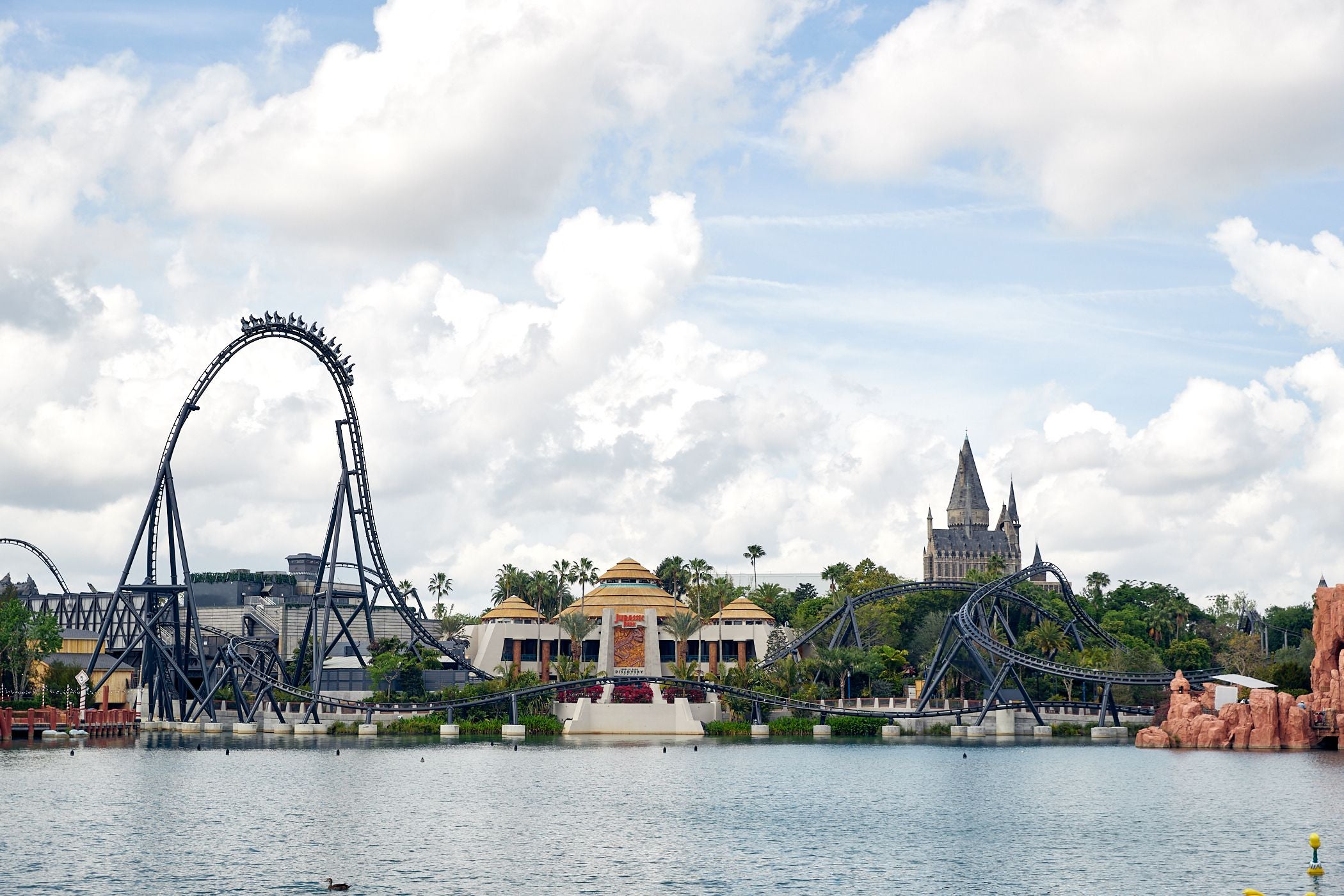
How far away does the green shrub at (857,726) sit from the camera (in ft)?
348

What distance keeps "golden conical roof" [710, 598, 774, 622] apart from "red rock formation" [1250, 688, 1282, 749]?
54533 millimetres

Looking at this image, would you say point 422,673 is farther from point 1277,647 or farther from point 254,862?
point 1277,647

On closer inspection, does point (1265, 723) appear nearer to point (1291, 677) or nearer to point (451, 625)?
point (1291, 677)

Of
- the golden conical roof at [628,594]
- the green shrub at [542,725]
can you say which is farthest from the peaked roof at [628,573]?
the green shrub at [542,725]

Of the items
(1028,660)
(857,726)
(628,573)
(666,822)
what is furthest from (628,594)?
(666,822)

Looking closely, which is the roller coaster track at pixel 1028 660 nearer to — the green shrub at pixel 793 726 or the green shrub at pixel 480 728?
the green shrub at pixel 793 726

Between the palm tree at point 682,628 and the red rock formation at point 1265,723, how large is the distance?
164 feet

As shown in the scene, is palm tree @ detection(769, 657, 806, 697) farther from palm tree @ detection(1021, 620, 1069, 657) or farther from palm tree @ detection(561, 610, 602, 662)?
palm tree @ detection(561, 610, 602, 662)

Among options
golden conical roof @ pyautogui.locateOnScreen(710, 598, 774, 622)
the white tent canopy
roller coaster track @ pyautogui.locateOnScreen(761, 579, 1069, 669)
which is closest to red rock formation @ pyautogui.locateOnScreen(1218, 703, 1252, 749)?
the white tent canopy

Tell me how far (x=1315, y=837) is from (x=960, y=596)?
112 meters

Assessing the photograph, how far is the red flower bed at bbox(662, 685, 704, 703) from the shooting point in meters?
114

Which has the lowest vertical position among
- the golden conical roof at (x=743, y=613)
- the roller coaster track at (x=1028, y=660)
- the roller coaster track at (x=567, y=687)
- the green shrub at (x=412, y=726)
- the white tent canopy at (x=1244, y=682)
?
the green shrub at (x=412, y=726)

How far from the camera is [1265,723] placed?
8719cm

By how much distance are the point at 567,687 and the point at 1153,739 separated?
4056 centimetres
